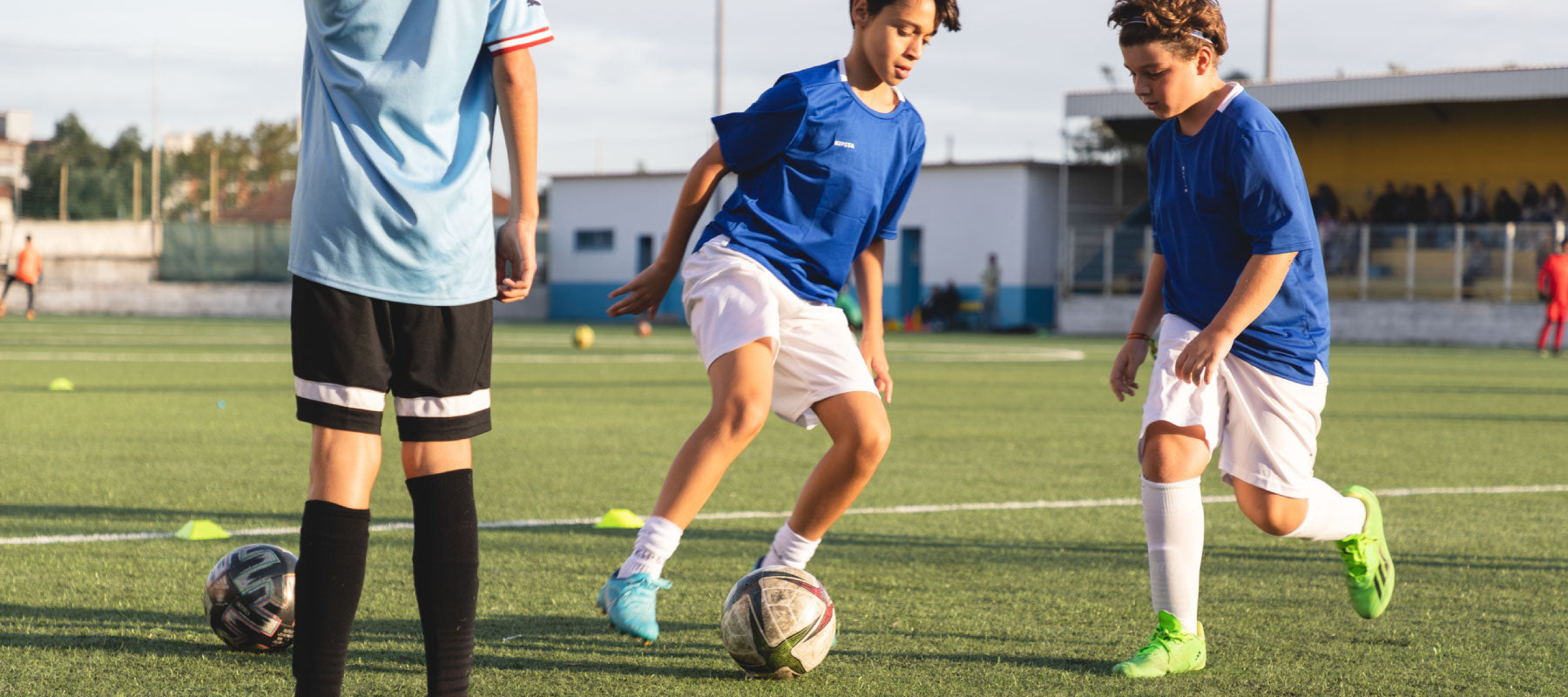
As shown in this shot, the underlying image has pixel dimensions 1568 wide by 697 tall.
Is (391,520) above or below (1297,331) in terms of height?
below

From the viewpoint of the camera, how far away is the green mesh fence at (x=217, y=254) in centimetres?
4384

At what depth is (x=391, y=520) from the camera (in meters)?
5.87

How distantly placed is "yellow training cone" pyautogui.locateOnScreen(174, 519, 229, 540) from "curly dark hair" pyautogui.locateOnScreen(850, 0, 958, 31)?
9.66ft

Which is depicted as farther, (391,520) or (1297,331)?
(391,520)

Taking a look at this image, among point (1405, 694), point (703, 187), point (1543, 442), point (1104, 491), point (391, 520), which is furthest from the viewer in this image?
point (1543, 442)

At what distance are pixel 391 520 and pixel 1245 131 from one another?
11.8ft

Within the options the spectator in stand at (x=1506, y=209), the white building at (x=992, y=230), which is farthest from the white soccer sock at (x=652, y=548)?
the white building at (x=992, y=230)

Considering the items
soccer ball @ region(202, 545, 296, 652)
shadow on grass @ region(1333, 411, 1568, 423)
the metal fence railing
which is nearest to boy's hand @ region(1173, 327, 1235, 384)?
soccer ball @ region(202, 545, 296, 652)

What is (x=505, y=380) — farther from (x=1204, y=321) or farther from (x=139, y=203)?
(x=139, y=203)

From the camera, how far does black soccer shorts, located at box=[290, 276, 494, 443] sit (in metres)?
2.64

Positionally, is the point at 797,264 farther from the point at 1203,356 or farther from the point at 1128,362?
the point at 1203,356

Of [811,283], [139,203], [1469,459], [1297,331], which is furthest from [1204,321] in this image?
[139,203]

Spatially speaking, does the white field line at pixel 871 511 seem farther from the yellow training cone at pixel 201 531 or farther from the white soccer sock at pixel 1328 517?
the white soccer sock at pixel 1328 517

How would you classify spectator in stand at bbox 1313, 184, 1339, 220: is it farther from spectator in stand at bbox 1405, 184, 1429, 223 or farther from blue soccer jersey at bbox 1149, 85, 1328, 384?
blue soccer jersey at bbox 1149, 85, 1328, 384
